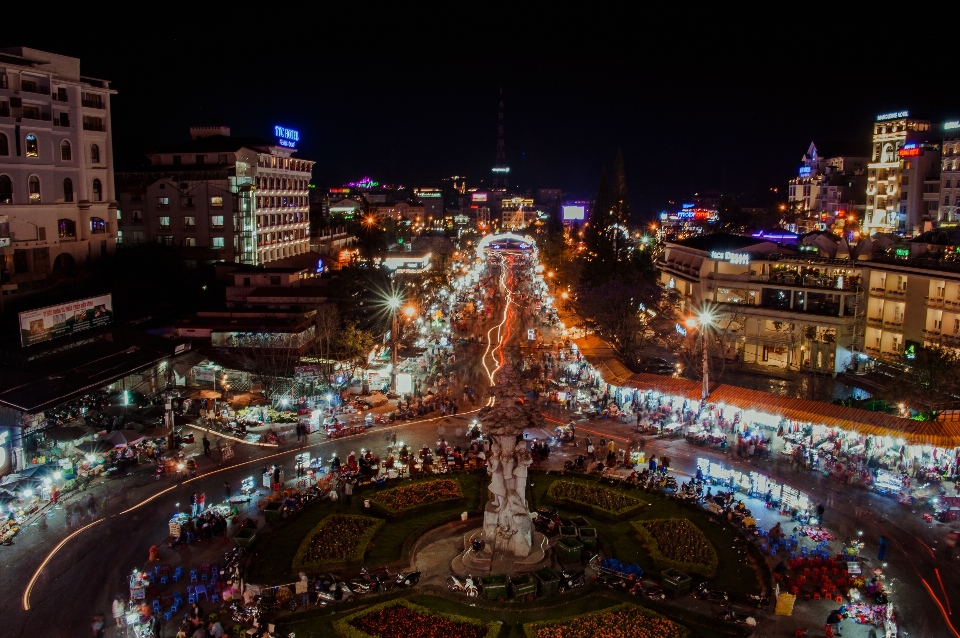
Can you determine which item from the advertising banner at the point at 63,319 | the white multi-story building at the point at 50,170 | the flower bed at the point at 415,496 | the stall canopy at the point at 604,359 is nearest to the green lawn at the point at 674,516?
the flower bed at the point at 415,496

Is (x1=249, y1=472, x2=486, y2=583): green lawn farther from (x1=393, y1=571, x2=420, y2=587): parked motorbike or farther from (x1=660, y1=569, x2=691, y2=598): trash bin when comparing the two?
(x1=660, y1=569, x2=691, y2=598): trash bin

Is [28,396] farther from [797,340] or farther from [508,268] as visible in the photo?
[508,268]

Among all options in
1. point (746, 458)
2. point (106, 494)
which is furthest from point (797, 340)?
point (106, 494)

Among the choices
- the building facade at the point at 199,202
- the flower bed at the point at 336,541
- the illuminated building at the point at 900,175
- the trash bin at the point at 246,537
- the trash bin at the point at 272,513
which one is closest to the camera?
the flower bed at the point at 336,541

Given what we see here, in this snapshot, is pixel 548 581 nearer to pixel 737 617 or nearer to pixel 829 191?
pixel 737 617

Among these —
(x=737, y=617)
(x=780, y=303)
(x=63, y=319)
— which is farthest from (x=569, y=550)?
(x=780, y=303)

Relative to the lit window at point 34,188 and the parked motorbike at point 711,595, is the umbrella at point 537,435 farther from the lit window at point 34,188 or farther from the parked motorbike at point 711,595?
the lit window at point 34,188

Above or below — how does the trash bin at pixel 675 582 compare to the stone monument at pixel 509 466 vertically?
below
